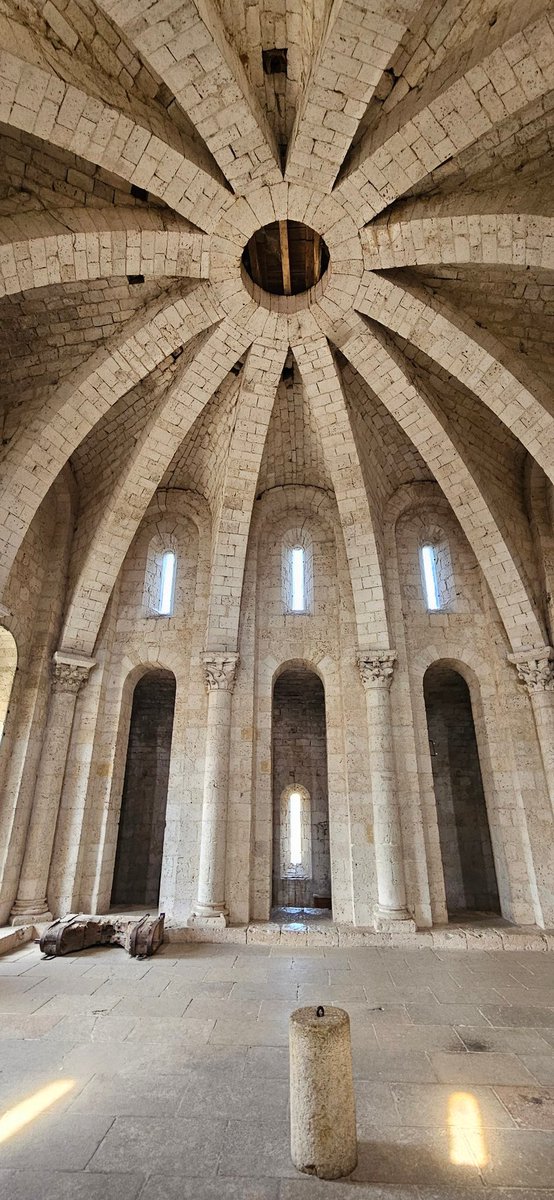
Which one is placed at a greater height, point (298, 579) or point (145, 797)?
point (298, 579)

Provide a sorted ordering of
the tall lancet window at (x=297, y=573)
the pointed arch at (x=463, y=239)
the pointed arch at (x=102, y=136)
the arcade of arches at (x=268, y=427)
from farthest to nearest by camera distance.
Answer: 1. the tall lancet window at (x=297, y=573)
2. the pointed arch at (x=463, y=239)
3. the arcade of arches at (x=268, y=427)
4. the pointed arch at (x=102, y=136)

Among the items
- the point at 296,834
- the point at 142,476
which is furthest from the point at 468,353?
the point at 296,834

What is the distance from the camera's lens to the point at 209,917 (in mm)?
9773

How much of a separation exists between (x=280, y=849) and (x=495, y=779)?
8172 millimetres

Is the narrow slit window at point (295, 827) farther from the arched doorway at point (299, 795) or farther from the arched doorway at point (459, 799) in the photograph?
the arched doorway at point (459, 799)

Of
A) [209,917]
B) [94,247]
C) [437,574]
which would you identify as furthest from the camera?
[437,574]

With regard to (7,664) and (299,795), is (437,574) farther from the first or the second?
(7,664)

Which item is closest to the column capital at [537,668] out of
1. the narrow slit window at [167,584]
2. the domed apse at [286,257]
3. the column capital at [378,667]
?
the column capital at [378,667]

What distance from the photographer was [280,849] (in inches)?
657

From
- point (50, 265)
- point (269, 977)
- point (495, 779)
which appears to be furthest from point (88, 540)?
point (495, 779)

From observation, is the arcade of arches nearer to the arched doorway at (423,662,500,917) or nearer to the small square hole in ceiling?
the small square hole in ceiling

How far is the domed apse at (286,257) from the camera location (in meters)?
9.09

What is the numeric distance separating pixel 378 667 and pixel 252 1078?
7.48 m

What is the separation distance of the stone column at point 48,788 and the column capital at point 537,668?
347 inches
